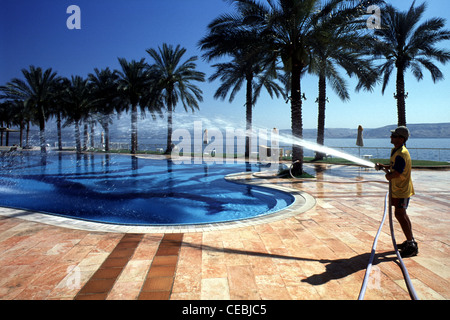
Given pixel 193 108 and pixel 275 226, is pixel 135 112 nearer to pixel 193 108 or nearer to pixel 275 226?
pixel 193 108

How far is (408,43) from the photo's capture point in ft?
58.4

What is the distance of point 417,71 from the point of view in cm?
1981

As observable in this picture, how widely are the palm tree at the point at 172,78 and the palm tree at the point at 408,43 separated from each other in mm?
15929

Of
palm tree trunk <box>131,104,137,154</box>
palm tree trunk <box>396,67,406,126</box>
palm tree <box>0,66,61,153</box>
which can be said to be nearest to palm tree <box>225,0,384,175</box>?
palm tree trunk <box>396,67,406,126</box>

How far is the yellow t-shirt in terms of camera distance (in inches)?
148

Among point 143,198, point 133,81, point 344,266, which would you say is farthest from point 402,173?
point 133,81

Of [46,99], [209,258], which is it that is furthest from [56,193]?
[46,99]

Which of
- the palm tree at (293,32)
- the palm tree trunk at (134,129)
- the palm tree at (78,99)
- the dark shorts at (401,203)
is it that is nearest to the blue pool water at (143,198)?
the dark shorts at (401,203)

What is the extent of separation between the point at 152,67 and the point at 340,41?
1898 cm

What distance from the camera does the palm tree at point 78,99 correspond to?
32.2m

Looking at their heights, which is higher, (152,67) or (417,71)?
(152,67)

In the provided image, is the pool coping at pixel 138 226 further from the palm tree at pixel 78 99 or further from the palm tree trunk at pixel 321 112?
the palm tree at pixel 78 99

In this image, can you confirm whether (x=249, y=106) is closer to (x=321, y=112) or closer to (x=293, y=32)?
(x=321, y=112)

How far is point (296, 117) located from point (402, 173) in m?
9.52
